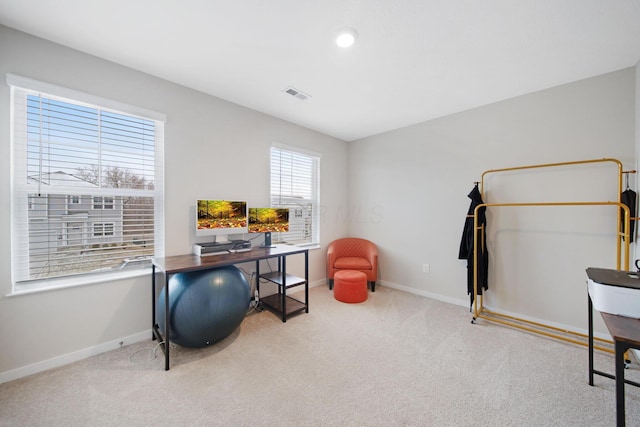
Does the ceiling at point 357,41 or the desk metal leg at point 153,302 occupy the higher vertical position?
the ceiling at point 357,41

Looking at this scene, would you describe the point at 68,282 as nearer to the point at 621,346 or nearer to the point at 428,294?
the point at 621,346

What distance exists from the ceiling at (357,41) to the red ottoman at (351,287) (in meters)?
2.26

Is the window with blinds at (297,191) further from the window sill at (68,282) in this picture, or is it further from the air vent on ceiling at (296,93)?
the window sill at (68,282)

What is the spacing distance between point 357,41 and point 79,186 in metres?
2.57

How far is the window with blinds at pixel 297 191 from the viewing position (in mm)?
3410

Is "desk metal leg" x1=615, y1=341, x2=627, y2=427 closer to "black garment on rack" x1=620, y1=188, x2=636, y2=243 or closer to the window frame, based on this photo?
"black garment on rack" x1=620, y1=188, x2=636, y2=243

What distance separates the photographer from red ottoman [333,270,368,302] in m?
3.13

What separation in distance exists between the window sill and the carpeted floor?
24.9 inches

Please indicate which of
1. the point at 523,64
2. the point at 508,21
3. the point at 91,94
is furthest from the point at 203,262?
the point at 523,64

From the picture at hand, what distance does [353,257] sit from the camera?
396 cm

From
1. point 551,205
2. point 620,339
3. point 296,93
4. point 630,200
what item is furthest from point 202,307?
point 630,200

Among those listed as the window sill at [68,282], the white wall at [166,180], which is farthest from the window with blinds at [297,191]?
the window sill at [68,282]

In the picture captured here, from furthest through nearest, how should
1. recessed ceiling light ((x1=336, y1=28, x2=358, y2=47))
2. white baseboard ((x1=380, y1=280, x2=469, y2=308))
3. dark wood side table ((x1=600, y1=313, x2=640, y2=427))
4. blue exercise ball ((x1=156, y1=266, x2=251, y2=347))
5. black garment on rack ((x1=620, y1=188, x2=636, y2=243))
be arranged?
white baseboard ((x1=380, y1=280, x2=469, y2=308)), black garment on rack ((x1=620, y1=188, x2=636, y2=243)), blue exercise ball ((x1=156, y1=266, x2=251, y2=347)), recessed ceiling light ((x1=336, y1=28, x2=358, y2=47)), dark wood side table ((x1=600, y1=313, x2=640, y2=427))

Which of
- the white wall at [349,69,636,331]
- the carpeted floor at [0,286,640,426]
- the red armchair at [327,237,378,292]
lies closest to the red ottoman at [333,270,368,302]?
the red armchair at [327,237,378,292]
